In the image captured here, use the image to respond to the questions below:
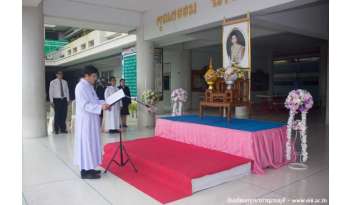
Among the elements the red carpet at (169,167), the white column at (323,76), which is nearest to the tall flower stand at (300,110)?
the red carpet at (169,167)

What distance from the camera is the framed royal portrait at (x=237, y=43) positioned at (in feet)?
16.7

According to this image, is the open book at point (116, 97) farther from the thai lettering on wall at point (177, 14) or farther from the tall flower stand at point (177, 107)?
the thai lettering on wall at point (177, 14)

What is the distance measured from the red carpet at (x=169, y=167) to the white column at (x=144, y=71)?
150 inches

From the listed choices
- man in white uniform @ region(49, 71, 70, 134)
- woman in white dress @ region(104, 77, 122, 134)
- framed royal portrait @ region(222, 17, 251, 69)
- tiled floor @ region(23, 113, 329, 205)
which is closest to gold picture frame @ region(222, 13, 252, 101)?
framed royal portrait @ region(222, 17, 251, 69)

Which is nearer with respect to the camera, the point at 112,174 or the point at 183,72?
the point at 112,174

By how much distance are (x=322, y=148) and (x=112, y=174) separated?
399 cm

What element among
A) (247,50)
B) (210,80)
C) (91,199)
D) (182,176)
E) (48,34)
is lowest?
(91,199)

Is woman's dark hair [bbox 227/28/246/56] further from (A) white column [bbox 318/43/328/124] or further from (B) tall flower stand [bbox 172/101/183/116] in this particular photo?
(A) white column [bbox 318/43/328/124]

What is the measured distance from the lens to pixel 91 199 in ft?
9.87

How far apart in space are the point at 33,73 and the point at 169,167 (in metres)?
4.80

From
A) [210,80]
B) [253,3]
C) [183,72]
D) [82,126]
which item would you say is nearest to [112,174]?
[82,126]

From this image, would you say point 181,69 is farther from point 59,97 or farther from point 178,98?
point 178,98

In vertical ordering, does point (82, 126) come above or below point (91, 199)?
above
